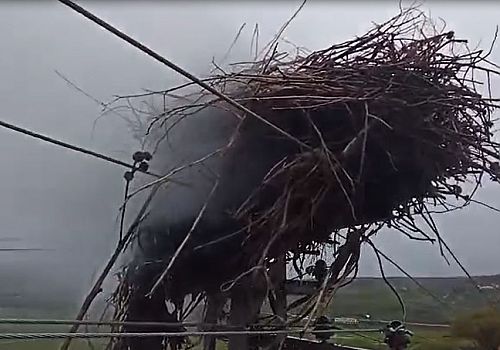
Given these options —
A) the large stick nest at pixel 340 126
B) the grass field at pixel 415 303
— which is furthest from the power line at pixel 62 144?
the grass field at pixel 415 303

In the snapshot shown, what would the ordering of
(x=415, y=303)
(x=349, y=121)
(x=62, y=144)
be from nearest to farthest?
(x=62, y=144) < (x=349, y=121) < (x=415, y=303)

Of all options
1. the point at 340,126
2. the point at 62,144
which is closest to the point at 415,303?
the point at 340,126

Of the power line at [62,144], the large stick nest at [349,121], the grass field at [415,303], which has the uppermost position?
the large stick nest at [349,121]

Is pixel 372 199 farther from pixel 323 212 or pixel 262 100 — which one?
pixel 262 100

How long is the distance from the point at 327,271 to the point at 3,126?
0.78 m

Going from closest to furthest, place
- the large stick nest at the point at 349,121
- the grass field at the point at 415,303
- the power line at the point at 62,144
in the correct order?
the power line at the point at 62,144 → the large stick nest at the point at 349,121 → the grass field at the point at 415,303

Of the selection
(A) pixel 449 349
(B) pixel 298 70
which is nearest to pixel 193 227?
(B) pixel 298 70

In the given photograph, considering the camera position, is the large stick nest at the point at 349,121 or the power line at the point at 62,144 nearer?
the power line at the point at 62,144

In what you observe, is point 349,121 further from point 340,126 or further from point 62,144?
point 62,144

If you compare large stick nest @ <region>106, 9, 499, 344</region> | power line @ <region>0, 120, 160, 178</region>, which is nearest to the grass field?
large stick nest @ <region>106, 9, 499, 344</region>

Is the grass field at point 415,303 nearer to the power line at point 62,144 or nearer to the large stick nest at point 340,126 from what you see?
the large stick nest at point 340,126

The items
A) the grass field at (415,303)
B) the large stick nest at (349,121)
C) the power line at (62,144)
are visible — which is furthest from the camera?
the grass field at (415,303)

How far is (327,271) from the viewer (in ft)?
4.70

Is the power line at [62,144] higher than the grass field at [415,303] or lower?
higher
